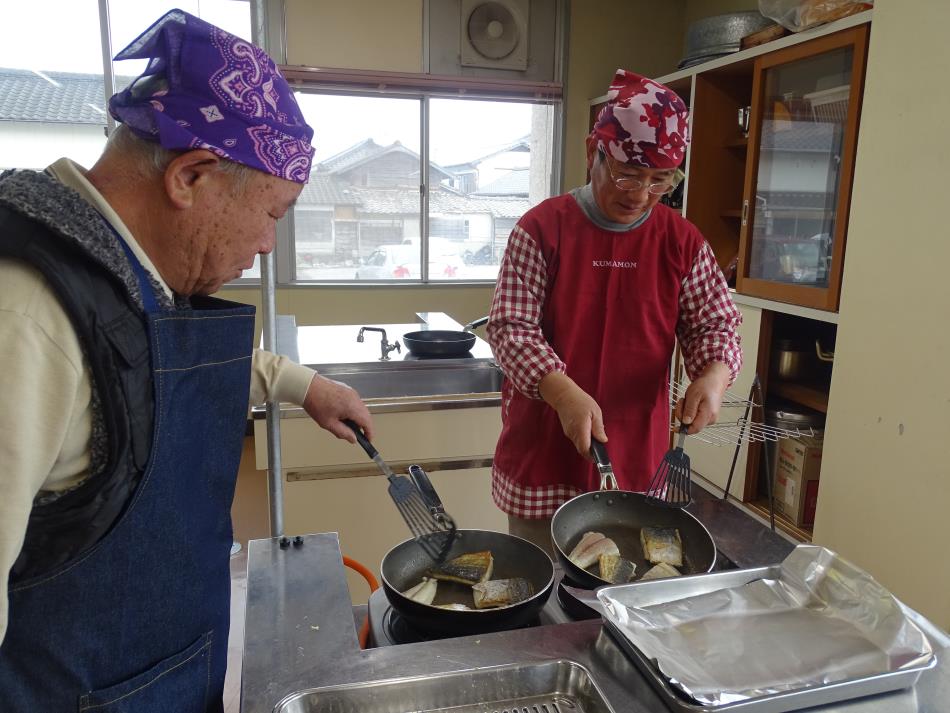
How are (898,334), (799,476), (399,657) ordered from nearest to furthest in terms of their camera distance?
1. (399,657)
2. (898,334)
3. (799,476)

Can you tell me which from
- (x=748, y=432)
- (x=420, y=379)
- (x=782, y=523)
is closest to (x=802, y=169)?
(x=748, y=432)

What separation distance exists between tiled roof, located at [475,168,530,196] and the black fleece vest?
4.04 meters

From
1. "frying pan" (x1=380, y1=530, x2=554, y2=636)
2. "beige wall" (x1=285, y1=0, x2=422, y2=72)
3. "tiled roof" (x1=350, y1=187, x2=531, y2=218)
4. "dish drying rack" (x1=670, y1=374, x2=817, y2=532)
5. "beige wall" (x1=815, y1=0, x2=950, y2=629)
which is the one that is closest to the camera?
"frying pan" (x1=380, y1=530, x2=554, y2=636)

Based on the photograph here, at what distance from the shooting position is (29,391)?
580 millimetres

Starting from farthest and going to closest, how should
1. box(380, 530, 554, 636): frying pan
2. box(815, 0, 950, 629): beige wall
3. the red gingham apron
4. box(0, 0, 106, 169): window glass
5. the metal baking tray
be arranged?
box(0, 0, 106, 169): window glass
box(815, 0, 950, 629): beige wall
the red gingham apron
box(380, 530, 554, 636): frying pan
the metal baking tray

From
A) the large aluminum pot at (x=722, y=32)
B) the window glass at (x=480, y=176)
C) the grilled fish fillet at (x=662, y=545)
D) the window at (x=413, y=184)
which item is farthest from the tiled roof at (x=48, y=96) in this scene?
Result: the grilled fish fillet at (x=662, y=545)

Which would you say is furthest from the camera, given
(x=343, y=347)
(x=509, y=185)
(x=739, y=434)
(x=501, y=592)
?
(x=509, y=185)

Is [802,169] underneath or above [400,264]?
above

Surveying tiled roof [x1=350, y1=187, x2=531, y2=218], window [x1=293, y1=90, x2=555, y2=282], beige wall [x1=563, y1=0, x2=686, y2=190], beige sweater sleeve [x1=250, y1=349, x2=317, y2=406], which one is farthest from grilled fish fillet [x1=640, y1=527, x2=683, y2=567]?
beige wall [x1=563, y1=0, x2=686, y2=190]

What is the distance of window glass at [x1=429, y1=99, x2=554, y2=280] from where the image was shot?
442 centimetres

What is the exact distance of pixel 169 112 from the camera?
0.70 m

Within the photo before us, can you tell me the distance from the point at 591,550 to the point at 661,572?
10cm

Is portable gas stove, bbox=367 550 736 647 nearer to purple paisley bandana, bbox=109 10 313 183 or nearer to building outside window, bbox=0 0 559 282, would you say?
purple paisley bandana, bbox=109 10 313 183

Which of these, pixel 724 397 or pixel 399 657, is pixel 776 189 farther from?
pixel 399 657
